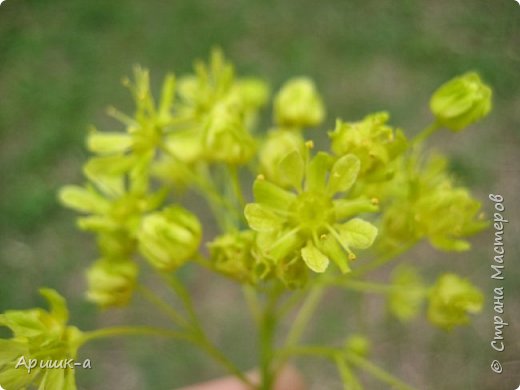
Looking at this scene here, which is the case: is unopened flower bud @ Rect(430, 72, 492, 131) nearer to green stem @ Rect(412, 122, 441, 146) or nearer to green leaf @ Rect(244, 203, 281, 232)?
green stem @ Rect(412, 122, 441, 146)

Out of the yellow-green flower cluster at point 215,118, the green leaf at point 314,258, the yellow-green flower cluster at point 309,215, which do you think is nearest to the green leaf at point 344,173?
the yellow-green flower cluster at point 309,215

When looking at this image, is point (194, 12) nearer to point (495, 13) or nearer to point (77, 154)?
point (77, 154)

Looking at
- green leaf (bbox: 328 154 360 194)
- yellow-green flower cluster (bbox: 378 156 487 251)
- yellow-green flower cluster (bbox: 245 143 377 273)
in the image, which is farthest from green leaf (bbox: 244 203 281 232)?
yellow-green flower cluster (bbox: 378 156 487 251)

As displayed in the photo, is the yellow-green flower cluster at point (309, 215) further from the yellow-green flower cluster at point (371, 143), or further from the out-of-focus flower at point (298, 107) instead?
the out-of-focus flower at point (298, 107)

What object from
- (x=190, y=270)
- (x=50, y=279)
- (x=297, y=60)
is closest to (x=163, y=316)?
(x=190, y=270)

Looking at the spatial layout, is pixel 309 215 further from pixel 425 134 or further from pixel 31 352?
pixel 31 352

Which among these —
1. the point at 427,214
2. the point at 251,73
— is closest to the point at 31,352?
the point at 427,214

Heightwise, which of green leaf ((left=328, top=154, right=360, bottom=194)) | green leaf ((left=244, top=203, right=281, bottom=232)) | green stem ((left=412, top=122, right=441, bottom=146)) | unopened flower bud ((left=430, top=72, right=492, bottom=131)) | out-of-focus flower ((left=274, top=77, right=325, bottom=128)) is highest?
out-of-focus flower ((left=274, top=77, right=325, bottom=128))
